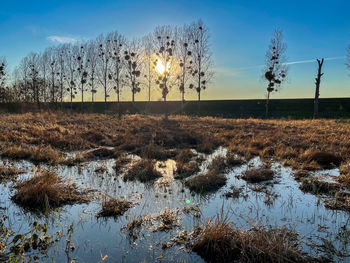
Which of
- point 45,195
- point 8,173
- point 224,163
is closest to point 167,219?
point 45,195

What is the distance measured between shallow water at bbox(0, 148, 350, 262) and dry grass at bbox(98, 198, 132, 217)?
0.13 metres

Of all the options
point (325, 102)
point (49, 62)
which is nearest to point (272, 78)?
point (325, 102)

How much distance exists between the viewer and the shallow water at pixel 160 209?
3.13m

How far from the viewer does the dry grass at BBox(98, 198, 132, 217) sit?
415 cm

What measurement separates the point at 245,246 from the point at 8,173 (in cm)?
579

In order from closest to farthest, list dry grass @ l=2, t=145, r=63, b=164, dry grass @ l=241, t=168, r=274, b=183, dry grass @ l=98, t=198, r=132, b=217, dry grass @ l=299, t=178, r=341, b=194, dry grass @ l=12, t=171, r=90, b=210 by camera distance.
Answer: dry grass @ l=98, t=198, r=132, b=217 → dry grass @ l=12, t=171, r=90, b=210 → dry grass @ l=299, t=178, r=341, b=194 → dry grass @ l=241, t=168, r=274, b=183 → dry grass @ l=2, t=145, r=63, b=164

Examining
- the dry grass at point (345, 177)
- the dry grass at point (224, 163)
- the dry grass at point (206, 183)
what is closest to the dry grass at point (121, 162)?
the dry grass at point (206, 183)

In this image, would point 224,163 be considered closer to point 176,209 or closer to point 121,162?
point 121,162

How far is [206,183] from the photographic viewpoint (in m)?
5.62

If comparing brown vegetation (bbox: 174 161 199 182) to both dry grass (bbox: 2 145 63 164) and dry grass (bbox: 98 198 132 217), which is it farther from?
dry grass (bbox: 2 145 63 164)

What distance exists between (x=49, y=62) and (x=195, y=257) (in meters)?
45.6

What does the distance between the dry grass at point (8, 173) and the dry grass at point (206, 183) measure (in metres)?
4.11

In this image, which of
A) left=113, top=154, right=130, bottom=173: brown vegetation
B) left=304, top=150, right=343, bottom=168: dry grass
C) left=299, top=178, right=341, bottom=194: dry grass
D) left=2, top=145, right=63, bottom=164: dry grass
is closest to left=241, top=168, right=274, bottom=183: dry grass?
left=299, top=178, right=341, bottom=194: dry grass

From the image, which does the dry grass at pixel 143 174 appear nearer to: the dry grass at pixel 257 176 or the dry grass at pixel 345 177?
the dry grass at pixel 257 176
